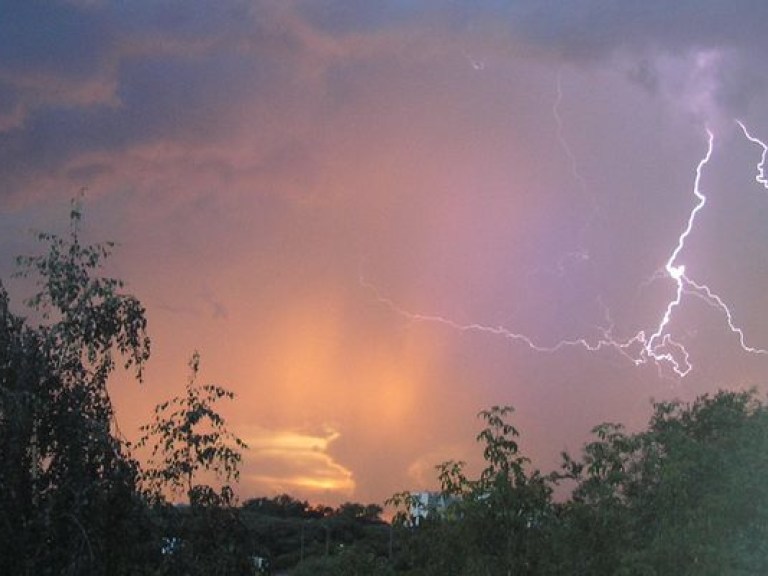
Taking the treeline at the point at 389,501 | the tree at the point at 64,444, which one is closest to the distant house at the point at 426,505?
the treeline at the point at 389,501

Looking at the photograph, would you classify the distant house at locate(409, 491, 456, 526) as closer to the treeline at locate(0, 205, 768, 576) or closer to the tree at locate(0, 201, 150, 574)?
the treeline at locate(0, 205, 768, 576)

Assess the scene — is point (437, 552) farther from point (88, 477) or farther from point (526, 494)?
point (88, 477)

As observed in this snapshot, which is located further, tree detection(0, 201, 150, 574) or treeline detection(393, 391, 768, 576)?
treeline detection(393, 391, 768, 576)

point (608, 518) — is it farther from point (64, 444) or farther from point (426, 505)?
point (64, 444)

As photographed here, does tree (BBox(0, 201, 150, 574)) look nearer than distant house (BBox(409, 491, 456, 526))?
Yes

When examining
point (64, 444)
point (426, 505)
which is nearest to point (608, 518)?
point (426, 505)

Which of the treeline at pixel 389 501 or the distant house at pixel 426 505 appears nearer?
the treeline at pixel 389 501

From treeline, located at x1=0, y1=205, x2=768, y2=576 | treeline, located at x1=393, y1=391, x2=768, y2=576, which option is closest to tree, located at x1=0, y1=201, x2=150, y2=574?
treeline, located at x1=0, y1=205, x2=768, y2=576

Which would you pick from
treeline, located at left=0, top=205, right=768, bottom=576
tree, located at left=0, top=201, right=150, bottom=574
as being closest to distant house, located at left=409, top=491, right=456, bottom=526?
treeline, located at left=0, top=205, right=768, bottom=576

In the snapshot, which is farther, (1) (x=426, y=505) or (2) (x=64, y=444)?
(1) (x=426, y=505)

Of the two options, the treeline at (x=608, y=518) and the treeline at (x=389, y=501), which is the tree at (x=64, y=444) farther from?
the treeline at (x=608, y=518)

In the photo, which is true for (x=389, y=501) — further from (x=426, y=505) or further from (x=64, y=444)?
(x=64, y=444)

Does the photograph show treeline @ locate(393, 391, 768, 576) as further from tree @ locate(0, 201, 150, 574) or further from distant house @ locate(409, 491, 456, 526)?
tree @ locate(0, 201, 150, 574)

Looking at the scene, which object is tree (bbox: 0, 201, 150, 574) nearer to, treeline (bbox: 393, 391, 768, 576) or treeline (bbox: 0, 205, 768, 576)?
treeline (bbox: 0, 205, 768, 576)
